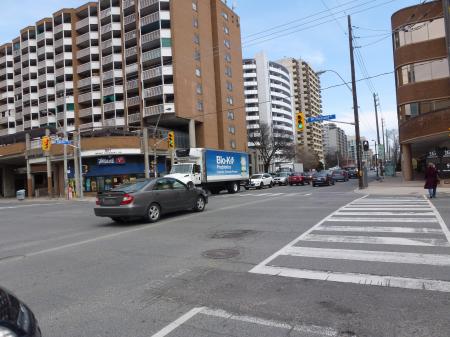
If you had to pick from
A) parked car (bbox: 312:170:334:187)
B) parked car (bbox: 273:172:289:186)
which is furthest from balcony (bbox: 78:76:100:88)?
parked car (bbox: 312:170:334:187)

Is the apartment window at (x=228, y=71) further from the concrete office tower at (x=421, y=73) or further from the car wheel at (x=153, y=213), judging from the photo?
the car wheel at (x=153, y=213)

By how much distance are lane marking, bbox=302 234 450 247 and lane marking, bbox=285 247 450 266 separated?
905 millimetres

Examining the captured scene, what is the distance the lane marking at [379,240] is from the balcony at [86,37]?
65036 mm

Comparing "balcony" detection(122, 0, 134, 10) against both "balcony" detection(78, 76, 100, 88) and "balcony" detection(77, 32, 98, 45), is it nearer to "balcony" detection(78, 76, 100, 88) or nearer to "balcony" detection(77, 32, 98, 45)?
"balcony" detection(77, 32, 98, 45)

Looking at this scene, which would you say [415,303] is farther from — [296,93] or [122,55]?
[296,93]

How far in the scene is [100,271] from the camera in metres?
6.71

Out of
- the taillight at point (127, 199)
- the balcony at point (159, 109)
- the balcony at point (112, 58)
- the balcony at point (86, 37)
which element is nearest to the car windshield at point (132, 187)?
the taillight at point (127, 199)

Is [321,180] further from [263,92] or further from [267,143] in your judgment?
[263,92]

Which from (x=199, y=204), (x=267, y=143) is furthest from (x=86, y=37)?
(x=199, y=204)

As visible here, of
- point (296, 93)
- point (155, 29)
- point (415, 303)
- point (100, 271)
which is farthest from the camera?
point (296, 93)

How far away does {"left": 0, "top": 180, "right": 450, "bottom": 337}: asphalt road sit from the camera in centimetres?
421

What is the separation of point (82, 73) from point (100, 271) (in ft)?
222

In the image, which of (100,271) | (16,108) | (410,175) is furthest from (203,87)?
(100,271)

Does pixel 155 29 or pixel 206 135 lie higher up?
pixel 155 29
